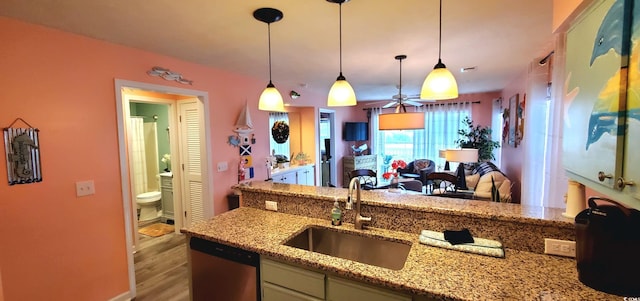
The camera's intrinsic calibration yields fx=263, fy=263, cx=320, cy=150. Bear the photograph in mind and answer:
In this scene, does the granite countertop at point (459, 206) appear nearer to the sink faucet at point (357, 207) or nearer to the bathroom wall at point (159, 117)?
the sink faucet at point (357, 207)

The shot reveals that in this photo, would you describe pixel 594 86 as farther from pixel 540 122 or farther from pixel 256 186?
pixel 256 186

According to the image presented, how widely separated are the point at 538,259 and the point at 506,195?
246cm

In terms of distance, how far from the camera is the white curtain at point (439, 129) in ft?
20.4

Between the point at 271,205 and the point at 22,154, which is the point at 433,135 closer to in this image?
the point at 271,205

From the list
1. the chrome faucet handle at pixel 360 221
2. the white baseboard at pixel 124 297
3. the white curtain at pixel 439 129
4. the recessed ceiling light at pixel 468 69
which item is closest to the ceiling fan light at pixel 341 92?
the chrome faucet handle at pixel 360 221

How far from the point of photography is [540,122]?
8.41 ft

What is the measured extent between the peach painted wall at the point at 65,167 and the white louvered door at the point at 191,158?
107 cm

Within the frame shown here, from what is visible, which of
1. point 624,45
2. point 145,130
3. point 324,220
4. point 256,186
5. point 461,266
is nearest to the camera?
point 624,45

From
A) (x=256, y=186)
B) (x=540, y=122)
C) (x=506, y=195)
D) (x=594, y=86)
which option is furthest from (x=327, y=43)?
(x=506, y=195)

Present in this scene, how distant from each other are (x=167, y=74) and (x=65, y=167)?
1206mm

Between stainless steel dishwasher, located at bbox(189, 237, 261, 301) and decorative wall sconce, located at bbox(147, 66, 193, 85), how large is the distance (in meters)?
1.79

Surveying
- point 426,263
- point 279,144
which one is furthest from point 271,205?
point 279,144

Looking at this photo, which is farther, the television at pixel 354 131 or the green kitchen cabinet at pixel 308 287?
the television at pixel 354 131

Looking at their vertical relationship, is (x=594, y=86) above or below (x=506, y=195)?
above
